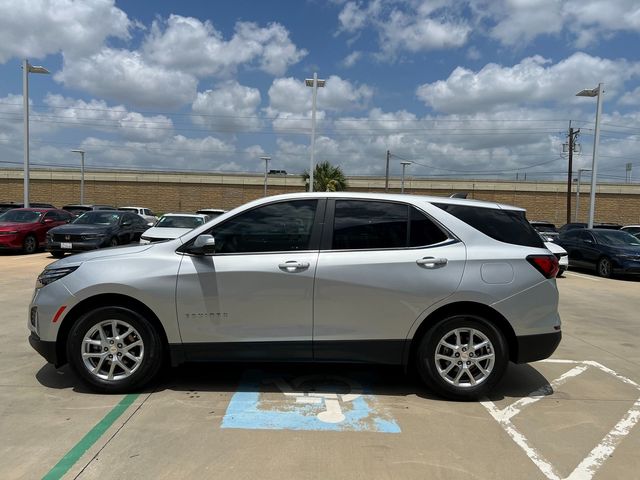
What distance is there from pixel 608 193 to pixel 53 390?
5609cm

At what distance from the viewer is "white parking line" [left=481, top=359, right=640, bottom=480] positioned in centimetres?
331

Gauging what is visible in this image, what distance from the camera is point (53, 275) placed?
4367 mm

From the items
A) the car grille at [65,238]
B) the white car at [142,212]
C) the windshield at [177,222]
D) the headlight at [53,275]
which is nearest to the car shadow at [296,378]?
the headlight at [53,275]

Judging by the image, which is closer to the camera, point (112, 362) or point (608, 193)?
point (112, 362)

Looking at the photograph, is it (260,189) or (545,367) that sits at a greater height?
(260,189)

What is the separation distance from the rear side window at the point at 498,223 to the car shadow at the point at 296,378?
1.42 m

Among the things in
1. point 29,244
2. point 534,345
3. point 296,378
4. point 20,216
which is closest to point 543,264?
point 534,345

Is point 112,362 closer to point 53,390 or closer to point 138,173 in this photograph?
point 53,390

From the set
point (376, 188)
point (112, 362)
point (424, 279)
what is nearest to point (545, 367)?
point (424, 279)

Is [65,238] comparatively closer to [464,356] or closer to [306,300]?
[306,300]

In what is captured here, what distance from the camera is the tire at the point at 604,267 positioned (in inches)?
583

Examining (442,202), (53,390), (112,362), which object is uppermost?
(442,202)

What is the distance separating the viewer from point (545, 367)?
5.52 metres

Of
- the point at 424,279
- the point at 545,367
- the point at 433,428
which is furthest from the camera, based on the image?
the point at 545,367
